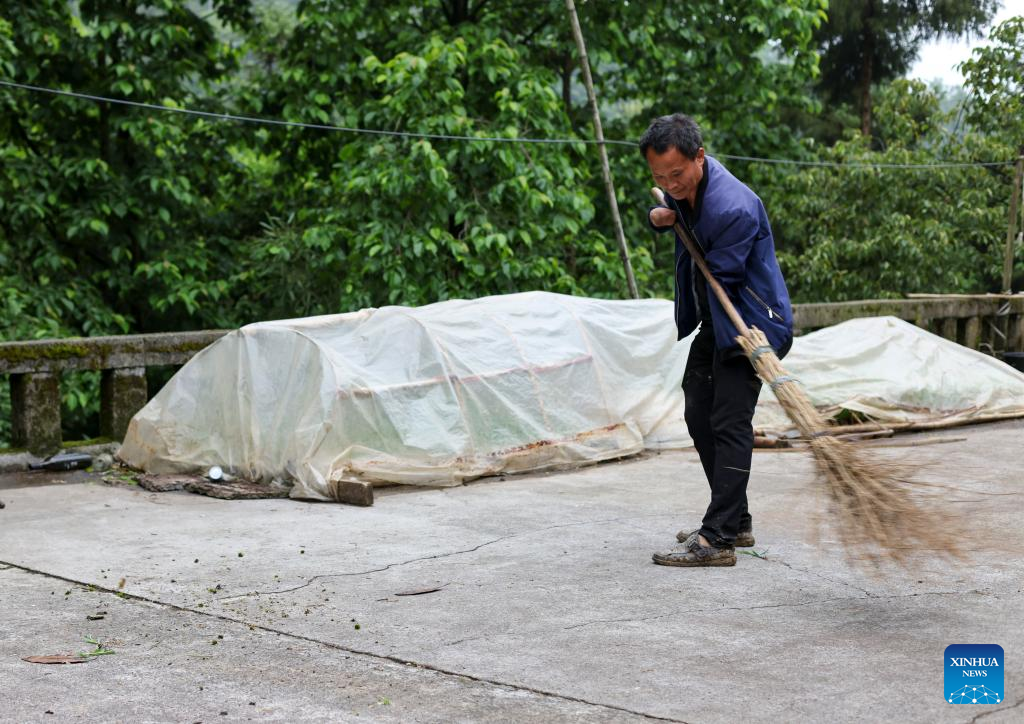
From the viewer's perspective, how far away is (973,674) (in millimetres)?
3361

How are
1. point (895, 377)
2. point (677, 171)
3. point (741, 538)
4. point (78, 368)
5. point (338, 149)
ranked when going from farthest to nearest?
point (338, 149) < point (895, 377) < point (78, 368) < point (741, 538) < point (677, 171)

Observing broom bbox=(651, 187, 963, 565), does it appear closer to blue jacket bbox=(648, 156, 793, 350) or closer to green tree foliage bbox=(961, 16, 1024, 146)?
blue jacket bbox=(648, 156, 793, 350)

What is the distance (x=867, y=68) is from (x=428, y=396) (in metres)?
19.5

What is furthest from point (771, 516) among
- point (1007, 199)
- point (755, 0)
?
point (1007, 199)

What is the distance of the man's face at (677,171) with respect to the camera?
4.78 m

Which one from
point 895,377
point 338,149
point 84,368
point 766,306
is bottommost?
point 895,377

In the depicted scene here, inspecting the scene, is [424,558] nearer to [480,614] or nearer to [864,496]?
[480,614]

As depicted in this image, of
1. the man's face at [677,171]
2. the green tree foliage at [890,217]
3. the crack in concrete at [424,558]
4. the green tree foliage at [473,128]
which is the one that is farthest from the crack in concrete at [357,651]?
the green tree foliage at [890,217]

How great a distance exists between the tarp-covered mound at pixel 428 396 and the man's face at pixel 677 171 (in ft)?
8.69

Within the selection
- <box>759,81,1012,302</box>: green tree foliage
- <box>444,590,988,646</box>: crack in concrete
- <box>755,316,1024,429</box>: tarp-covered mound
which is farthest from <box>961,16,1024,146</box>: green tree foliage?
<box>444,590,988,646</box>: crack in concrete

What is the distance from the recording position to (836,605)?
4.24 meters

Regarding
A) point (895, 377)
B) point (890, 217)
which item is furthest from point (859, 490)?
point (890, 217)

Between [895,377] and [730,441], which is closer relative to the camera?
[730,441]

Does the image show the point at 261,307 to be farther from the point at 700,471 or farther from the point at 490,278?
the point at 700,471
